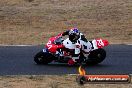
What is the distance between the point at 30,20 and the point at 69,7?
8.94ft

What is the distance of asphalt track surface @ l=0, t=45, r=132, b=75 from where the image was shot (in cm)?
1805

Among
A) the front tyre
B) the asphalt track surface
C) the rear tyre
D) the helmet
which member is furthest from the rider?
the front tyre

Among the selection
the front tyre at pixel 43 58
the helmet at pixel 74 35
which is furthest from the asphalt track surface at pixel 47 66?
the helmet at pixel 74 35

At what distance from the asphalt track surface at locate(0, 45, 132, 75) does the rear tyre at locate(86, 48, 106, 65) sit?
0.67 ft

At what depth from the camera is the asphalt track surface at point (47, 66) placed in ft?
59.2

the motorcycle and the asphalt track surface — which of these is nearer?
the asphalt track surface

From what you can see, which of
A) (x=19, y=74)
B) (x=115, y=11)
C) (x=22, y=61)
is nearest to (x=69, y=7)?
(x=115, y=11)

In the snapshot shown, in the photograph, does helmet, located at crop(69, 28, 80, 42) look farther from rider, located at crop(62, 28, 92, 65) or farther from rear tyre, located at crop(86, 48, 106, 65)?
rear tyre, located at crop(86, 48, 106, 65)

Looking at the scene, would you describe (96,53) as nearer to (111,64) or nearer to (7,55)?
(111,64)

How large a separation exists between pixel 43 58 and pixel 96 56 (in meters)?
1.64

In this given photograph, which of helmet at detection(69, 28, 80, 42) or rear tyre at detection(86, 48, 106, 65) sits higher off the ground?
helmet at detection(69, 28, 80, 42)

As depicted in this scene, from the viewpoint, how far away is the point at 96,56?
18891mm

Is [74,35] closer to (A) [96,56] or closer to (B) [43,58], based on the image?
(A) [96,56]

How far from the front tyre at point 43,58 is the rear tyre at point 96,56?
118cm
